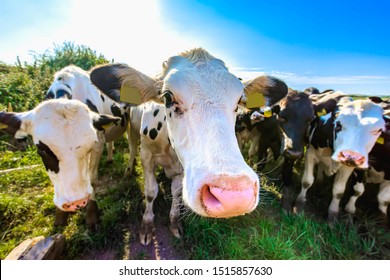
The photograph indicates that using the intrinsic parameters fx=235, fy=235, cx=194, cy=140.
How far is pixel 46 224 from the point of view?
2.84 meters

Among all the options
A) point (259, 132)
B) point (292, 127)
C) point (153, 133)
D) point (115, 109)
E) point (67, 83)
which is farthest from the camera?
point (259, 132)

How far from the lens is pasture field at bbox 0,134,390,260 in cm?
252

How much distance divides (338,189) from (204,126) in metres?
2.78

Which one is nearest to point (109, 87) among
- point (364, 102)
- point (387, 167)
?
point (364, 102)

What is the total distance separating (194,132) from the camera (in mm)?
1371

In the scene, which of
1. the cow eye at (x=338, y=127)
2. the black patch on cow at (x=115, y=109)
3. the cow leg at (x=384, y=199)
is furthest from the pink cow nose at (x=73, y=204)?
the cow leg at (x=384, y=199)

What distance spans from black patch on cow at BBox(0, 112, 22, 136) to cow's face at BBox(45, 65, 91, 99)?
1.98 feet

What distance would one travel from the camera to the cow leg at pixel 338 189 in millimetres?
3168

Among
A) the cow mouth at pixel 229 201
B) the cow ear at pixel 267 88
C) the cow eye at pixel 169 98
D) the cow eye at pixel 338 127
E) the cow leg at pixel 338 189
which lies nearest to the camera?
the cow mouth at pixel 229 201

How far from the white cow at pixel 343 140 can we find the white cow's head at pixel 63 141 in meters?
2.63

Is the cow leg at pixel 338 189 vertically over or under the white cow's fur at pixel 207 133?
under

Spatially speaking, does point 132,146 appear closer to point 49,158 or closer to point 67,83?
point 67,83

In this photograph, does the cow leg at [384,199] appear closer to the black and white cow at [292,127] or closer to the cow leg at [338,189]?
the cow leg at [338,189]

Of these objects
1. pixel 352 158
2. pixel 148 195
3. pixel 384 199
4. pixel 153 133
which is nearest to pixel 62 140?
pixel 153 133
